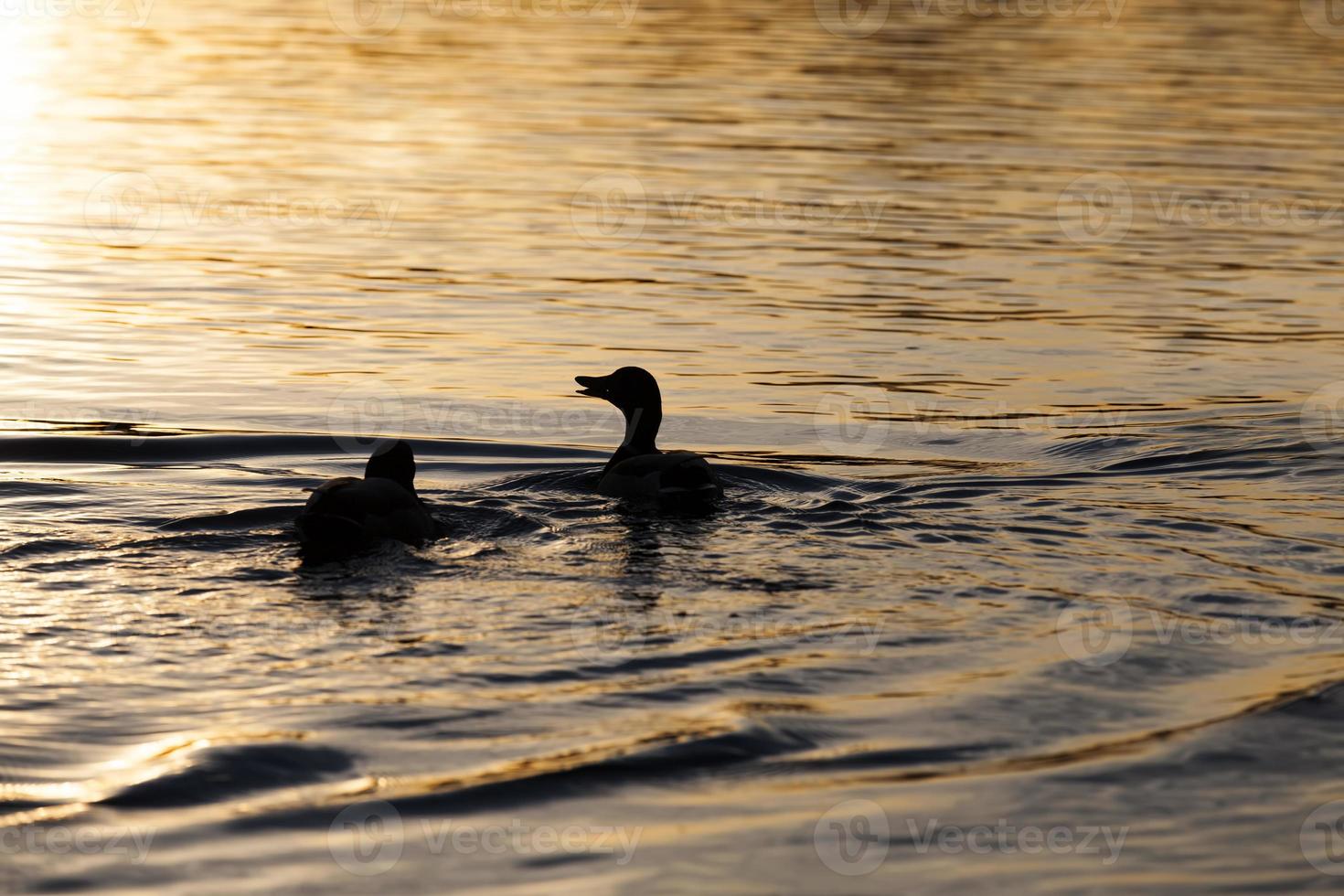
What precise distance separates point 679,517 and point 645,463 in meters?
0.52

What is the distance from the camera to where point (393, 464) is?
11227 mm

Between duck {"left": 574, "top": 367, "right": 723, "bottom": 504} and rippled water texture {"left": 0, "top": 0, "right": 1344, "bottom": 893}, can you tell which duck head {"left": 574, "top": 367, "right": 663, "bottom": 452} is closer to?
duck {"left": 574, "top": 367, "right": 723, "bottom": 504}

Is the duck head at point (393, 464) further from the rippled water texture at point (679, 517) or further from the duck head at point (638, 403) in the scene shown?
the duck head at point (638, 403)

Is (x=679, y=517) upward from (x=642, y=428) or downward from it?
downward

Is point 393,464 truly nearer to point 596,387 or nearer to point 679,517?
point 679,517

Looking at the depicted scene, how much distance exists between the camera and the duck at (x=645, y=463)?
11836 millimetres

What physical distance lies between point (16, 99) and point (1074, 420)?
2377 cm

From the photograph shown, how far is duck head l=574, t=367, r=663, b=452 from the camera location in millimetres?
12961

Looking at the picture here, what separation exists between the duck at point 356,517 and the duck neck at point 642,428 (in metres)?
2.38

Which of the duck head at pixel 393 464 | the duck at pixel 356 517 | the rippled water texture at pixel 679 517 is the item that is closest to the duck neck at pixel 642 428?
the rippled water texture at pixel 679 517

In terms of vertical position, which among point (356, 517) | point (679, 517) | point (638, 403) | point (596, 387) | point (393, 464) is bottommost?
point (679, 517)

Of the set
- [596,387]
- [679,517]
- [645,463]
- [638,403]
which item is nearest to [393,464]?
[645,463]

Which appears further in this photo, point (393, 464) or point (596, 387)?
point (596, 387)

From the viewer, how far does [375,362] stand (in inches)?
647
